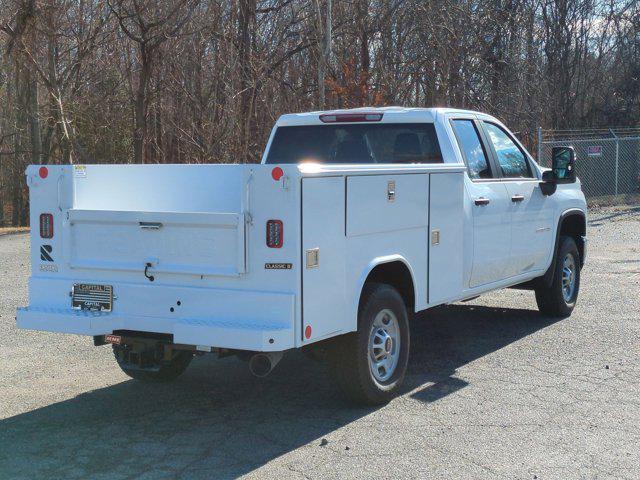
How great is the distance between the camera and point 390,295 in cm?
646

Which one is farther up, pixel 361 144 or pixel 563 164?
pixel 361 144

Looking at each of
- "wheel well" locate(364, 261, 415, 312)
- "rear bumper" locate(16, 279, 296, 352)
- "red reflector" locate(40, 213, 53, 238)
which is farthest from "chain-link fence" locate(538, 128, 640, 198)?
"rear bumper" locate(16, 279, 296, 352)

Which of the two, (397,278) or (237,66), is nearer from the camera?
(397,278)

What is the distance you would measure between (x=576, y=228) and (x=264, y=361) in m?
5.77

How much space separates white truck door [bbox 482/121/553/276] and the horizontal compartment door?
3.72m

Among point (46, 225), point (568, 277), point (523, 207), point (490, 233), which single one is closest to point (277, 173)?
point (46, 225)

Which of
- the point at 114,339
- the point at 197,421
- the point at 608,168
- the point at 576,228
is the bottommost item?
the point at 197,421

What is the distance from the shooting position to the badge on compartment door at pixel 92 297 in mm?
6012

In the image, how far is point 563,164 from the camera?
9109 millimetres

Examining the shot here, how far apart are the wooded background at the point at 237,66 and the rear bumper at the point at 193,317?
14.7m

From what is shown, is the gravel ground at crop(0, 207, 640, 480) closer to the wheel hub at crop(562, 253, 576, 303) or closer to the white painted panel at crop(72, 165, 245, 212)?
the wheel hub at crop(562, 253, 576, 303)

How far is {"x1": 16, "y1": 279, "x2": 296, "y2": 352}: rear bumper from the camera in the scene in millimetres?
5395

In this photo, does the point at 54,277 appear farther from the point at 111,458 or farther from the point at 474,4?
the point at 474,4

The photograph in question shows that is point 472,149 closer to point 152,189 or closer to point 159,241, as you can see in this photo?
point 152,189
